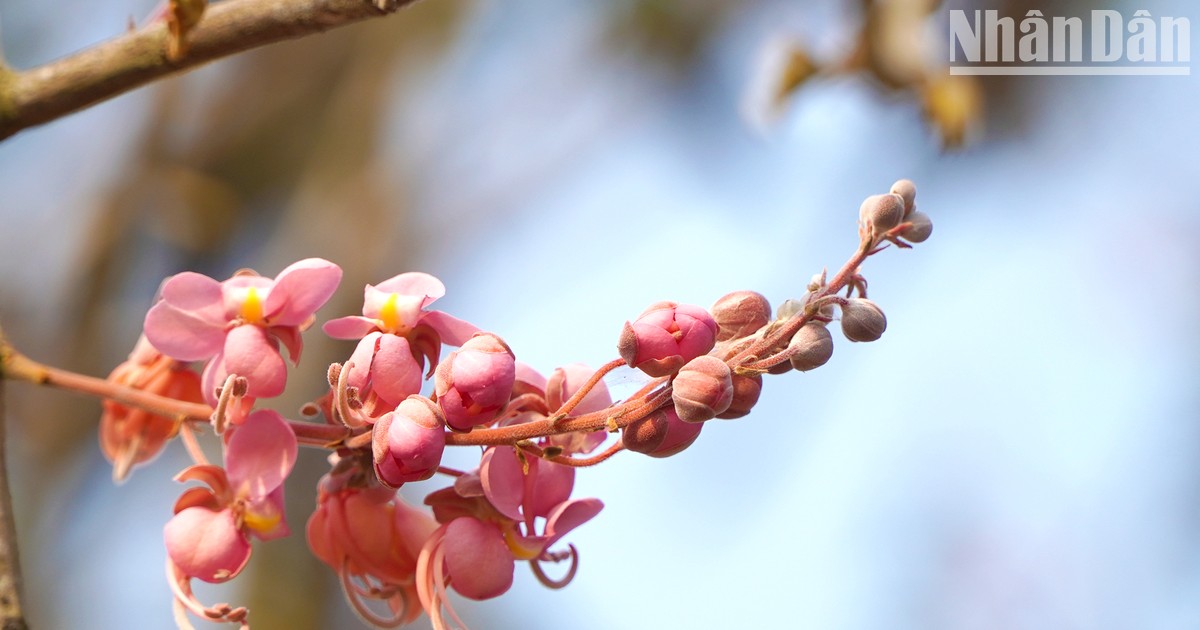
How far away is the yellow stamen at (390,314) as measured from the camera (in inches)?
22.5

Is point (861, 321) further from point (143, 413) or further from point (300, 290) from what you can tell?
point (143, 413)

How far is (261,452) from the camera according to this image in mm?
575

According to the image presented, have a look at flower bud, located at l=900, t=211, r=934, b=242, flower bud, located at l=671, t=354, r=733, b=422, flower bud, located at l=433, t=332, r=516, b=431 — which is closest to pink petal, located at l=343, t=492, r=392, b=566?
flower bud, located at l=433, t=332, r=516, b=431

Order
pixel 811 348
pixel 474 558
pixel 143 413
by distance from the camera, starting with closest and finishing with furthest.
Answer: pixel 811 348, pixel 474 558, pixel 143 413

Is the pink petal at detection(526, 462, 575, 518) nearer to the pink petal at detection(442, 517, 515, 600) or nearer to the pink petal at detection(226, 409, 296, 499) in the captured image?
the pink petal at detection(442, 517, 515, 600)

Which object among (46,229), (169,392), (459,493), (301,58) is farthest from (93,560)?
(459,493)

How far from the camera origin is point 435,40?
2703 millimetres

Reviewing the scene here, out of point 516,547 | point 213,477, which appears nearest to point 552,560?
point 516,547

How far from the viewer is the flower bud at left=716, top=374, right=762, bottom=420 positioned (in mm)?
522


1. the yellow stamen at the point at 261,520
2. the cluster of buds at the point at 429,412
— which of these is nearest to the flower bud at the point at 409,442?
the cluster of buds at the point at 429,412

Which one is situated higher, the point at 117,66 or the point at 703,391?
the point at 117,66

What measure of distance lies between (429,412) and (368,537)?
5.1 inches

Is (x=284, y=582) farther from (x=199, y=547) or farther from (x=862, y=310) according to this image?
(x=862, y=310)

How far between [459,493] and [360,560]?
3.4 inches
